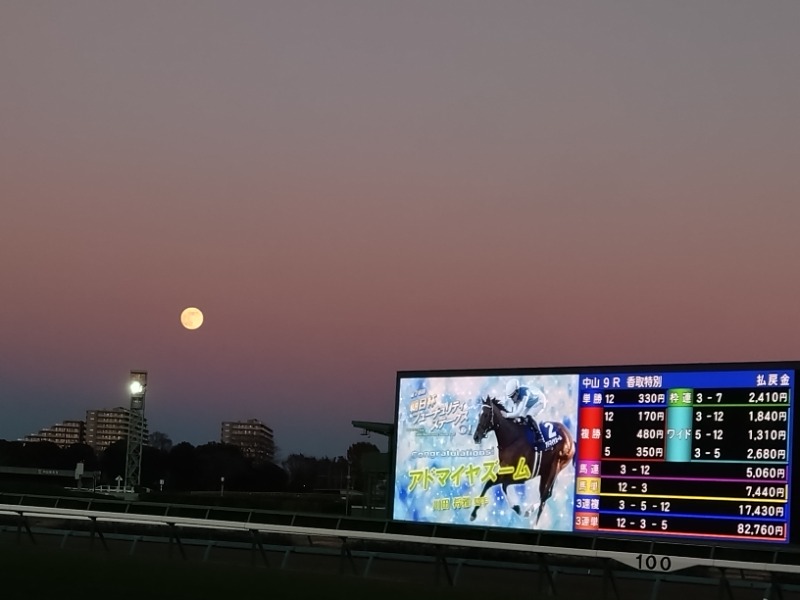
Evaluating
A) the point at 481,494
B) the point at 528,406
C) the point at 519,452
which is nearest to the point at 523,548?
the point at 519,452

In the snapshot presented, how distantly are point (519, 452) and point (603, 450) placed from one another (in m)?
1.62

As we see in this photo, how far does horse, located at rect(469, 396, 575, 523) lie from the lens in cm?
2006

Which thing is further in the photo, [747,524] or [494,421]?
[494,421]

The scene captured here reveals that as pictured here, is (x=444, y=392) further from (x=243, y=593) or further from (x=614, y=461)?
(x=243, y=593)

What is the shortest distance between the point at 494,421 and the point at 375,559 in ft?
21.4

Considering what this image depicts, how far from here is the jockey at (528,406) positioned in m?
20.3

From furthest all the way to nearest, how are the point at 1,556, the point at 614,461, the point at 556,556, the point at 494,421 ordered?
the point at 494,421
the point at 614,461
the point at 556,556
the point at 1,556

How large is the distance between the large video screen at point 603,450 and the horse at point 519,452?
0.06 ft

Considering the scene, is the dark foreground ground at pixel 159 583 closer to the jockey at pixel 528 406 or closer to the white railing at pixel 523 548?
the white railing at pixel 523 548

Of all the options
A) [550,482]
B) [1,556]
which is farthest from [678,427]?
[1,556]

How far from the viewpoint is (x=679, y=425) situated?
18.8 m

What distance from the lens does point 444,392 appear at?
21.6 meters

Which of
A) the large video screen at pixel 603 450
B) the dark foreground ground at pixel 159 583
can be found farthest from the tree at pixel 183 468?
the dark foreground ground at pixel 159 583

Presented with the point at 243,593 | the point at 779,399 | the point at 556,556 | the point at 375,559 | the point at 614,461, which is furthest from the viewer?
the point at 614,461
